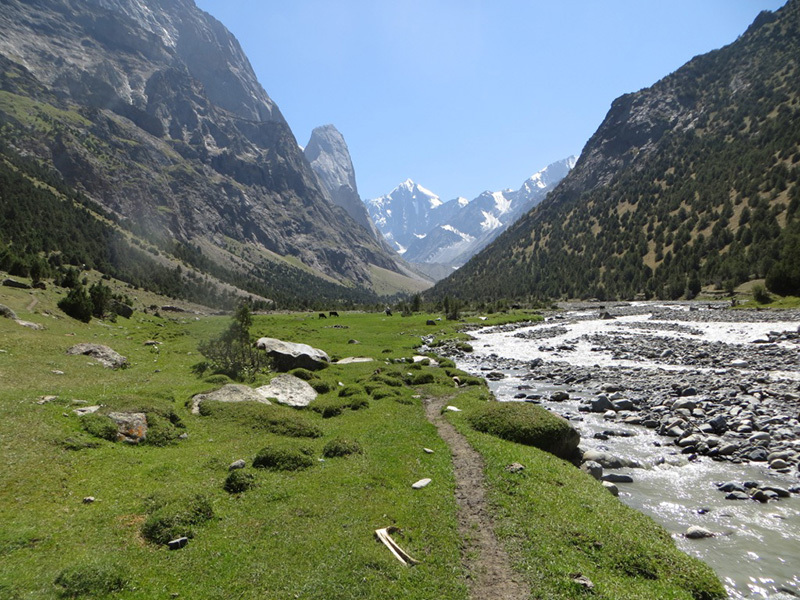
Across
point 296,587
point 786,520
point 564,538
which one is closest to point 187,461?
point 296,587

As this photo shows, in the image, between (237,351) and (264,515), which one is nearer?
(264,515)

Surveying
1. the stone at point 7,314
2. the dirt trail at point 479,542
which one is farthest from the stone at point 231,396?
the stone at point 7,314

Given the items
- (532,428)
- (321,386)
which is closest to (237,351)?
(321,386)

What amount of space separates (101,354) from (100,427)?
1867cm

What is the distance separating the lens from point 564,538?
11594mm

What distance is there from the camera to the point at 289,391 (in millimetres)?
28406

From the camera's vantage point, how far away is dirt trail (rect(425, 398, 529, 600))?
9711 mm

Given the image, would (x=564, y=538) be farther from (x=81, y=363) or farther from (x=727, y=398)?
(x=81, y=363)

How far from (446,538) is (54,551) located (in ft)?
32.7

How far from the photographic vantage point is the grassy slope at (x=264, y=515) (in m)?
9.45

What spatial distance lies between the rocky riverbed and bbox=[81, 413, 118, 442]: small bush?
69.9 feet

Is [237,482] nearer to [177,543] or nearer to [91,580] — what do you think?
[177,543]

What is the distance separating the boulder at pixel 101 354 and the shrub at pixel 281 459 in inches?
863

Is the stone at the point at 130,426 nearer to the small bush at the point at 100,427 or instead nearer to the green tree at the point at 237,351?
the small bush at the point at 100,427
